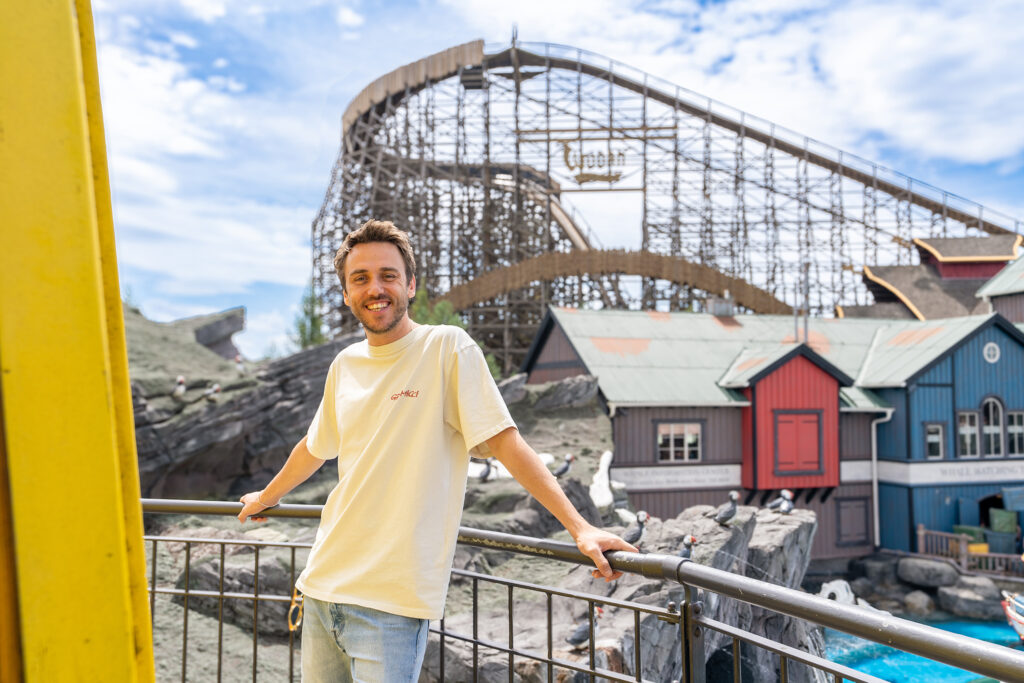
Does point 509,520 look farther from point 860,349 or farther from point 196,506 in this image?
point 860,349

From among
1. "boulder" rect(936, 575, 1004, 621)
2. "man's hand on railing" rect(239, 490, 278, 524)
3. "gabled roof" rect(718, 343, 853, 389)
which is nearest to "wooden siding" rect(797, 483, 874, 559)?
"boulder" rect(936, 575, 1004, 621)

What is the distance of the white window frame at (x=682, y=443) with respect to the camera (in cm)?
1695

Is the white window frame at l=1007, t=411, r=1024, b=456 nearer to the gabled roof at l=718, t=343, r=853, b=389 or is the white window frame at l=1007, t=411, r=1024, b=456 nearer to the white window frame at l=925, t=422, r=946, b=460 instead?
the white window frame at l=925, t=422, r=946, b=460

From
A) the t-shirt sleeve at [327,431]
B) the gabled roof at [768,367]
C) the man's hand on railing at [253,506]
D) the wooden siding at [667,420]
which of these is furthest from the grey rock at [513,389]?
the t-shirt sleeve at [327,431]

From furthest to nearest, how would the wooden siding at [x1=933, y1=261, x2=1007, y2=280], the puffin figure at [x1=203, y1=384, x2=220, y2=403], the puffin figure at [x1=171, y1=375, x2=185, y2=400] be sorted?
1. the wooden siding at [x1=933, y1=261, x2=1007, y2=280]
2. the puffin figure at [x1=203, y1=384, x2=220, y2=403]
3. the puffin figure at [x1=171, y1=375, x2=185, y2=400]

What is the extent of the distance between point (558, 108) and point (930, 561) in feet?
61.8

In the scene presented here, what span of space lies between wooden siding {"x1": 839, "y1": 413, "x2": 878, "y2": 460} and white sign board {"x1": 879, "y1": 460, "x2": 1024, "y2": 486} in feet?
1.82

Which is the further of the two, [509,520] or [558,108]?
[558,108]

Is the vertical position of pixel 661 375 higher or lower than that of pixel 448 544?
lower

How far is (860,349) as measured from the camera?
20516 mm

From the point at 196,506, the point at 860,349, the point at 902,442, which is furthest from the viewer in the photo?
the point at 860,349

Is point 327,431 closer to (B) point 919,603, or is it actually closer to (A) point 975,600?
(B) point 919,603

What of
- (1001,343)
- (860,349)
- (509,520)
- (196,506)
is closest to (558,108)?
(860,349)

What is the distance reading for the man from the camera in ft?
6.23
